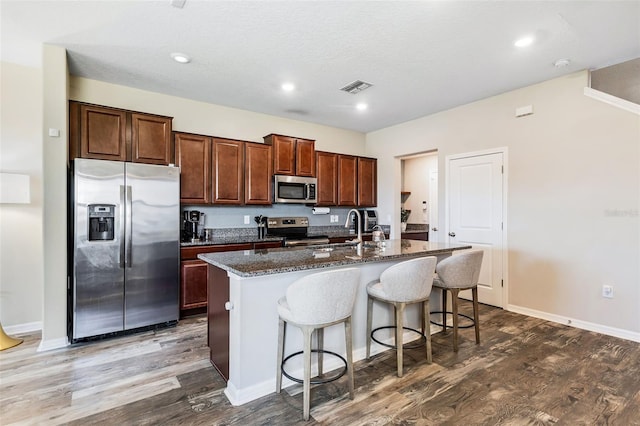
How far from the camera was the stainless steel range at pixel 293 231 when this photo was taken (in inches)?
181

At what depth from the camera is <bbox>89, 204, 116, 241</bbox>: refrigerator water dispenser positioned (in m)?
3.01

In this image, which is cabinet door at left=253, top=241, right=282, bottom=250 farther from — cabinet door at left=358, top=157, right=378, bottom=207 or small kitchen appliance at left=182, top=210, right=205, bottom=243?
cabinet door at left=358, top=157, right=378, bottom=207

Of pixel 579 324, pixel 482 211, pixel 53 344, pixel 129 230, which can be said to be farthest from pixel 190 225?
pixel 579 324

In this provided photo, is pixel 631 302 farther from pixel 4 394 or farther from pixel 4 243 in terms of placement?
pixel 4 243

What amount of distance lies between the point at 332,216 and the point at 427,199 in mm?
2318

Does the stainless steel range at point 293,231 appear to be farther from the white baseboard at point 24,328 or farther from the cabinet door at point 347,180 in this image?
the white baseboard at point 24,328

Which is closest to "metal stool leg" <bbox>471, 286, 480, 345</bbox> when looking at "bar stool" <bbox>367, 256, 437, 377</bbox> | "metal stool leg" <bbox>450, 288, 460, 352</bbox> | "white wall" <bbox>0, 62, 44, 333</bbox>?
"metal stool leg" <bbox>450, 288, 460, 352</bbox>

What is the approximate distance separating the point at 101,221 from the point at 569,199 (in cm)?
498

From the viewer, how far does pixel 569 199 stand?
342 cm

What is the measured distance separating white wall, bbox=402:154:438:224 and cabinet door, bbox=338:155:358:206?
188 cm

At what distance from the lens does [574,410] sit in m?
1.97

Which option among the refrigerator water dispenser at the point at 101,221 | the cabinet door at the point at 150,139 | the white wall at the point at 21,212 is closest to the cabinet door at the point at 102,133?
the cabinet door at the point at 150,139

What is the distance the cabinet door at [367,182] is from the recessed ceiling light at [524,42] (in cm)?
308

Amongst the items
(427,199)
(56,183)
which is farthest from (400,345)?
(427,199)
